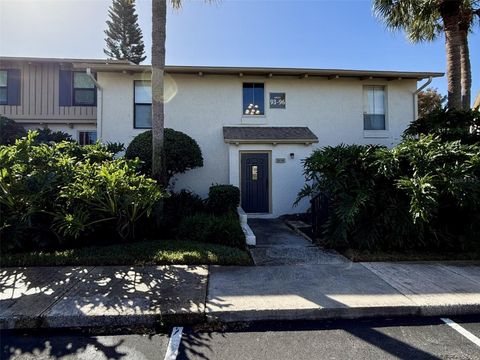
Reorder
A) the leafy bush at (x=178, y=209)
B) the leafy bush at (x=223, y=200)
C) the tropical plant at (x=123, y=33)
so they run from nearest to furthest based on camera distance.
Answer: the leafy bush at (x=178, y=209) → the leafy bush at (x=223, y=200) → the tropical plant at (x=123, y=33)

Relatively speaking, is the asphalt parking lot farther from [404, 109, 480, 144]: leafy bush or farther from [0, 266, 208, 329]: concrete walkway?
[404, 109, 480, 144]: leafy bush

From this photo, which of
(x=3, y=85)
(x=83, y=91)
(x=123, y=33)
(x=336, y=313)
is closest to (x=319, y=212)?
(x=336, y=313)

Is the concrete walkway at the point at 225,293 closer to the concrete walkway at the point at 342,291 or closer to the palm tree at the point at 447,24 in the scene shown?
the concrete walkway at the point at 342,291

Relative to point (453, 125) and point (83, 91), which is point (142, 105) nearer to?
point (83, 91)

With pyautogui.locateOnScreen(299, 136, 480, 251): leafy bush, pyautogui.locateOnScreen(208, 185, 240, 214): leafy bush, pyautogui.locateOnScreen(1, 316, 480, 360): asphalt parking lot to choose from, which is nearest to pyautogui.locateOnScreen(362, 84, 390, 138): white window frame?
pyautogui.locateOnScreen(299, 136, 480, 251): leafy bush

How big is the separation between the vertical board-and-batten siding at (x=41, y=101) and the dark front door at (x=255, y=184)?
24.4ft

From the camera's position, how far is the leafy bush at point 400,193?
583cm

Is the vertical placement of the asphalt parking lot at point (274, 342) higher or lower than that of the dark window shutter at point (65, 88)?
lower

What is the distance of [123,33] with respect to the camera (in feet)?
95.6

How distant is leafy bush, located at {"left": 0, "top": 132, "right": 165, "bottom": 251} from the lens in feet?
18.3

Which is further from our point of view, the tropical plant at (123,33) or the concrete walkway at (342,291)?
the tropical plant at (123,33)

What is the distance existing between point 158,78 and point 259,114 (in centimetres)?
472

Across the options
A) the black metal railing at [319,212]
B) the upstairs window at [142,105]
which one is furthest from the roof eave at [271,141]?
the black metal railing at [319,212]

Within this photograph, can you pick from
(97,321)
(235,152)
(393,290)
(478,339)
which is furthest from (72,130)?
(478,339)
